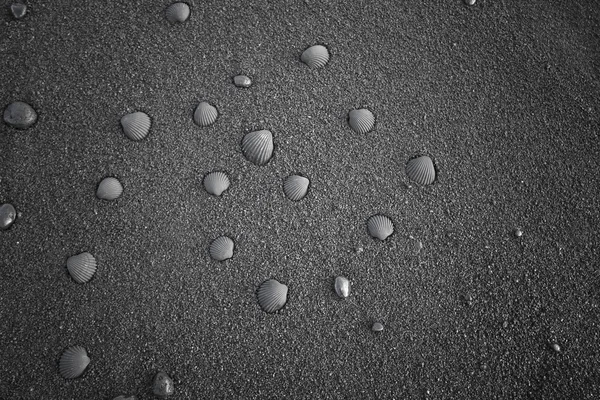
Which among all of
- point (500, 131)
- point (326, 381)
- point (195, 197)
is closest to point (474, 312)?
point (326, 381)

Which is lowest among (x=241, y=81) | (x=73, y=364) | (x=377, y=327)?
(x=73, y=364)

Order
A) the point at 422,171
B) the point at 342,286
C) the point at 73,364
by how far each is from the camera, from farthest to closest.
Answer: the point at 422,171, the point at 342,286, the point at 73,364

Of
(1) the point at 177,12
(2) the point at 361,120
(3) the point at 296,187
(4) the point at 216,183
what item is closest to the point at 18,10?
(1) the point at 177,12

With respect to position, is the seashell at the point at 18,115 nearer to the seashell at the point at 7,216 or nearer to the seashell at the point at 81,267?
the seashell at the point at 7,216

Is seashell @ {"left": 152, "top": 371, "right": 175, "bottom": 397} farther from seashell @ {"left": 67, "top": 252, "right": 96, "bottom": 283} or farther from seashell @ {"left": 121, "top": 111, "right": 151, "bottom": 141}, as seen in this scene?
seashell @ {"left": 121, "top": 111, "right": 151, "bottom": 141}

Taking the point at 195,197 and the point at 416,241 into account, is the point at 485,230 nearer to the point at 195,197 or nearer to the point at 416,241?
the point at 416,241

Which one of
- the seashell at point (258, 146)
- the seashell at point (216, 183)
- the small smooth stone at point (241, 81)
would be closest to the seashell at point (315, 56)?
the small smooth stone at point (241, 81)

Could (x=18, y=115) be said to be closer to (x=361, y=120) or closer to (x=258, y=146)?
(x=258, y=146)
